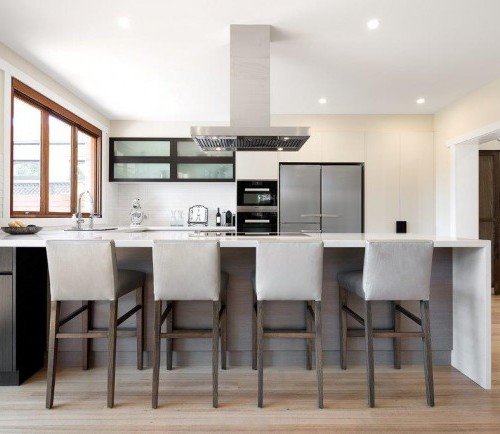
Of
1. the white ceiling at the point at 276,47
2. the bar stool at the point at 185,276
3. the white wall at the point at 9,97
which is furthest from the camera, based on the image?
the white wall at the point at 9,97

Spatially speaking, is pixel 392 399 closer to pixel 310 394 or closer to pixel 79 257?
pixel 310 394

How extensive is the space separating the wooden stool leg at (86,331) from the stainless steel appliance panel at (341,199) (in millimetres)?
3207

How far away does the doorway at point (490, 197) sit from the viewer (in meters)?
5.05

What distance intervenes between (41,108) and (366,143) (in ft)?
13.1

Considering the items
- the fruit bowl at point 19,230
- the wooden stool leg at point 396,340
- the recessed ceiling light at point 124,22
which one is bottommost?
the wooden stool leg at point 396,340

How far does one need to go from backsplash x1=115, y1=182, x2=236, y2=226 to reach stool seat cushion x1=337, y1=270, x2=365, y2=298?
331 cm

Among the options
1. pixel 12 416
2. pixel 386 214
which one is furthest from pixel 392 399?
pixel 386 214

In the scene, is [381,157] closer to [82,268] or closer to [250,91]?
[250,91]

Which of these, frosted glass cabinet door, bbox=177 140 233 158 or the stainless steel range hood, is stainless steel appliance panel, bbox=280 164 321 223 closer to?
frosted glass cabinet door, bbox=177 140 233 158

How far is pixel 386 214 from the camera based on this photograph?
5008 mm

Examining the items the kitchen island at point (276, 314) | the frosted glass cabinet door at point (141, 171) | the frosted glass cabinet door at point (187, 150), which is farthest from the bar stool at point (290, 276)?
the frosted glass cabinet door at point (141, 171)

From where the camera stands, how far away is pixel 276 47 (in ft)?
10.1

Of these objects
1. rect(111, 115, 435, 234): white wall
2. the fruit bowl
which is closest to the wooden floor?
the fruit bowl

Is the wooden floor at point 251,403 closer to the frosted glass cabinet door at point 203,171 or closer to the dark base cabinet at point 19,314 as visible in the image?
the dark base cabinet at point 19,314
